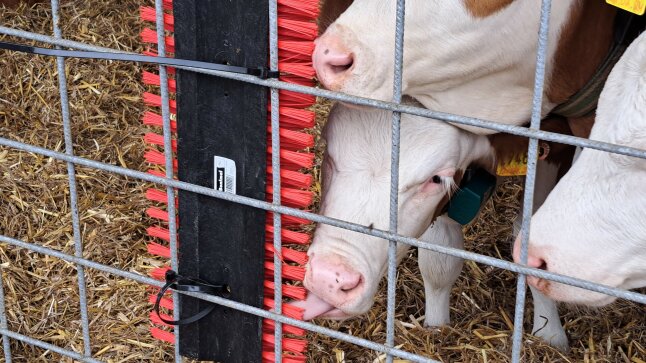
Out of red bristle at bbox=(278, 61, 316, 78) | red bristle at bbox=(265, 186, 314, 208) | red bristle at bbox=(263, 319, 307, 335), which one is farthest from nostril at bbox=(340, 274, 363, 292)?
red bristle at bbox=(278, 61, 316, 78)

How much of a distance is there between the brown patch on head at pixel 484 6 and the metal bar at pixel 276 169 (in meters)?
0.57

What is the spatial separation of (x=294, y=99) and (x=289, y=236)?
0.28m

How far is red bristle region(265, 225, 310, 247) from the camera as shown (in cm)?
203

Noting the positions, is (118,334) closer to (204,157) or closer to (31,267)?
(31,267)

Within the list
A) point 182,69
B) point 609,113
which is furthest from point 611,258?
point 182,69

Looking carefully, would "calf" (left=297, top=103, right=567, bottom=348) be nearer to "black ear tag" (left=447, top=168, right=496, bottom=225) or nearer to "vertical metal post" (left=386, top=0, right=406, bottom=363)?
"black ear tag" (left=447, top=168, right=496, bottom=225)

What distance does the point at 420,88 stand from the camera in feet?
8.02

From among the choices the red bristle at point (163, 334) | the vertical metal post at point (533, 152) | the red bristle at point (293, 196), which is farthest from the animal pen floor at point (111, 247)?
the vertical metal post at point (533, 152)

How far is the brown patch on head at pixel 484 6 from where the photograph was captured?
2267 millimetres

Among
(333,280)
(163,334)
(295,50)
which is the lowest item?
(163,334)

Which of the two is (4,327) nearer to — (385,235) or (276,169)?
(276,169)

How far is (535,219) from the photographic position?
6.98 feet

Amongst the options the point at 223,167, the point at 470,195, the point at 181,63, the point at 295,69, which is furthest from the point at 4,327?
the point at 470,195

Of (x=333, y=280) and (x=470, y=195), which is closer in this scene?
(x=333, y=280)
